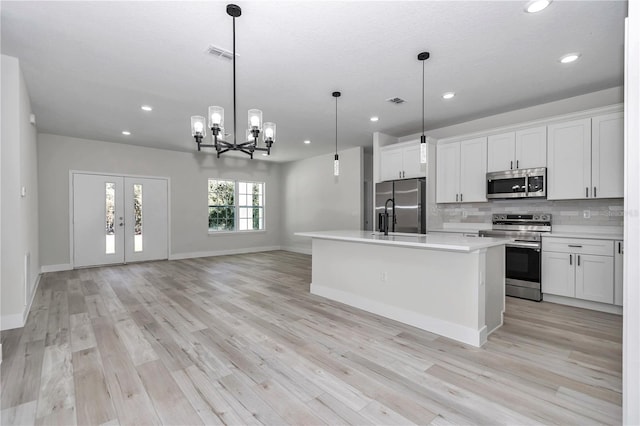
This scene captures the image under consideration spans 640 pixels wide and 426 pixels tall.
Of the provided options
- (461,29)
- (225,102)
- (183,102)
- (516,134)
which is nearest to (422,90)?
A: (461,29)

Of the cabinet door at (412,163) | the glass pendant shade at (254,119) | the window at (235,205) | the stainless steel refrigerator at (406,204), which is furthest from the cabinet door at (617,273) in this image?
the window at (235,205)

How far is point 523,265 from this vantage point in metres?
4.23

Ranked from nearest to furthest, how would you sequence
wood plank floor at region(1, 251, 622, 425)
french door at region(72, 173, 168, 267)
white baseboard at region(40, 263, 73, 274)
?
wood plank floor at region(1, 251, 622, 425) → white baseboard at region(40, 263, 73, 274) → french door at region(72, 173, 168, 267)

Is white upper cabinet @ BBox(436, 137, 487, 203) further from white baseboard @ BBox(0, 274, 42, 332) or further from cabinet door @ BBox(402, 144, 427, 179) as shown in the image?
white baseboard @ BBox(0, 274, 42, 332)

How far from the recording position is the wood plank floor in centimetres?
184

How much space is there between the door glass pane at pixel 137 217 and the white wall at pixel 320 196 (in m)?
3.89

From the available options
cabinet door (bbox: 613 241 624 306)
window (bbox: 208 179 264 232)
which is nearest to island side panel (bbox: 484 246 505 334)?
cabinet door (bbox: 613 241 624 306)

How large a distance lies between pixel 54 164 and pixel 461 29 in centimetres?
736

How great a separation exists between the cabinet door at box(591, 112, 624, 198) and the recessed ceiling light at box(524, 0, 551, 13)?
2.26 meters

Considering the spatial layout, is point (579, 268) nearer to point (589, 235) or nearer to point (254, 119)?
point (589, 235)

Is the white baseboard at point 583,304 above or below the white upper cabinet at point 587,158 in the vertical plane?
below

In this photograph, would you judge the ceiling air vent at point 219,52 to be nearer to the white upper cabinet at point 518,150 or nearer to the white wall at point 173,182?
the white upper cabinet at point 518,150

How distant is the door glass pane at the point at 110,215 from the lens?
6.70 metres

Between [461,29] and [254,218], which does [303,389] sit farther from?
[254,218]
